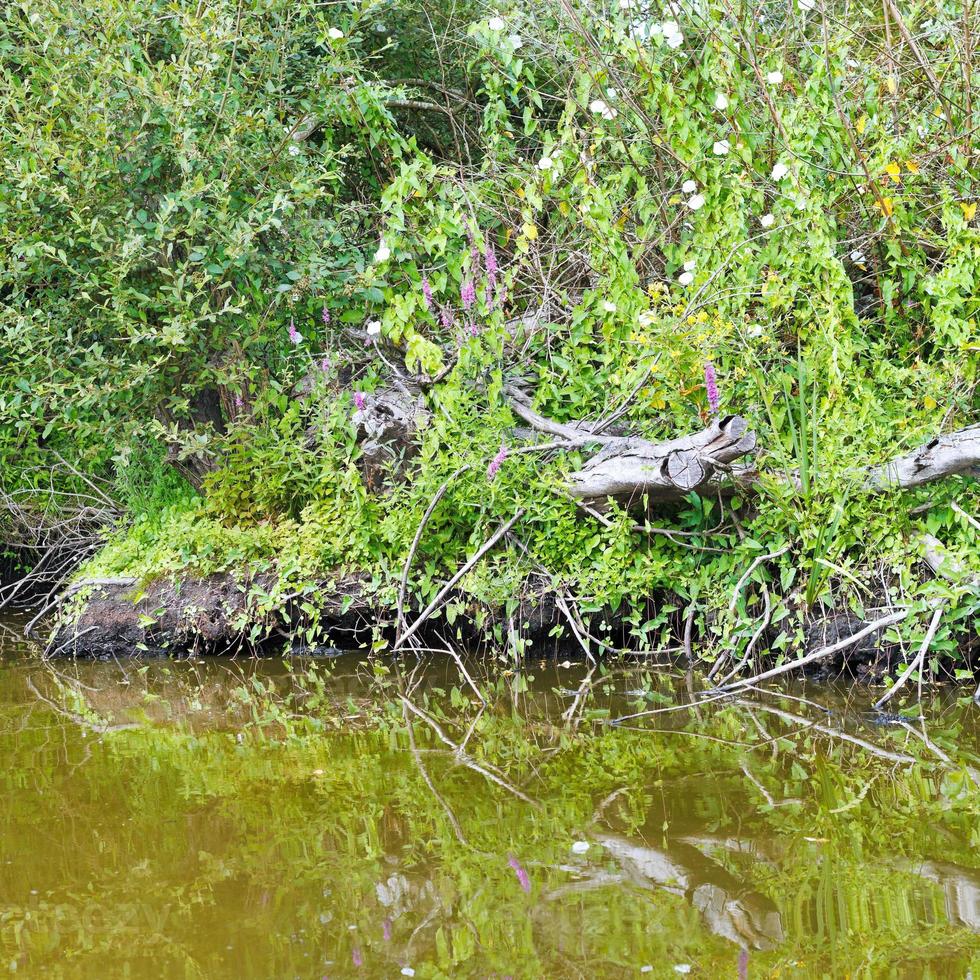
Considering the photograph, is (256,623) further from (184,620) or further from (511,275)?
(511,275)

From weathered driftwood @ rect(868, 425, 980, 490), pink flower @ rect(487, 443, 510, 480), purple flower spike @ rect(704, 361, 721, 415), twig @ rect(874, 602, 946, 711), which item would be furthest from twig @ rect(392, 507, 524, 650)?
twig @ rect(874, 602, 946, 711)

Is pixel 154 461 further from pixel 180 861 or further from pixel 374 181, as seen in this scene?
pixel 180 861

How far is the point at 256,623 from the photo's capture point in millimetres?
5992

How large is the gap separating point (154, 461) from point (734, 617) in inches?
167

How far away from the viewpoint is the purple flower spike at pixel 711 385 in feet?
15.7

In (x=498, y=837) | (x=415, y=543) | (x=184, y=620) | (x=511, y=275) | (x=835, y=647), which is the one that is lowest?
(x=184, y=620)

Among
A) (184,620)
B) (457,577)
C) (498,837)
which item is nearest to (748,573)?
(457,577)

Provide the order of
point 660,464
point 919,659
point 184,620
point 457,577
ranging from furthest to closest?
1. point 184,620
2. point 457,577
3. point 660,464
4. point 919,659

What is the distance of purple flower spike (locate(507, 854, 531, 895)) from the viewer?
286 centimetres

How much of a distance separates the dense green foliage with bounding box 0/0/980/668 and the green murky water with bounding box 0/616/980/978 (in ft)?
2.88

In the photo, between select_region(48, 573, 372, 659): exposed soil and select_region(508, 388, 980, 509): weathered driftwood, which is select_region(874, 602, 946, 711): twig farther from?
select_region(48, 573, 372, 659): exposed soil

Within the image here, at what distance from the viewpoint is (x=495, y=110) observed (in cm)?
614

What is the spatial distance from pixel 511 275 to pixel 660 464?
52.1 inches

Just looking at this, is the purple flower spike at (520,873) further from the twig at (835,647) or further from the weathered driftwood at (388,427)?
the weathered driftwood at (388,427)
